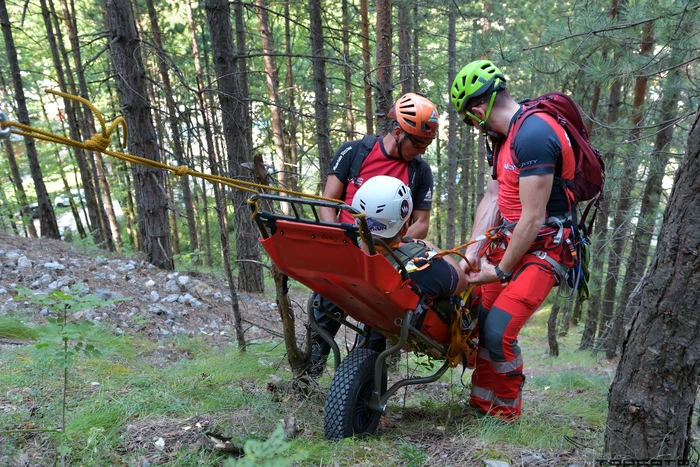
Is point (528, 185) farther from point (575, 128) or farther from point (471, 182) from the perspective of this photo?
point (471, 182)

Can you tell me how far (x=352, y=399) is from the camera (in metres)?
3.03

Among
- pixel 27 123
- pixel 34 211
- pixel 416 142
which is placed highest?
pixel 416 142

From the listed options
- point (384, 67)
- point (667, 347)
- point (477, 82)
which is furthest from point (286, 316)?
point (384, 67)

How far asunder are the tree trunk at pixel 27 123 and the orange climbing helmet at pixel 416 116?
10.3 metres

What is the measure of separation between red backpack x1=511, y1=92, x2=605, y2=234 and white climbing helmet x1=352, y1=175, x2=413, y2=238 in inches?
36.8

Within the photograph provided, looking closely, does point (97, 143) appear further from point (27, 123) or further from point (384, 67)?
point (27, 123)

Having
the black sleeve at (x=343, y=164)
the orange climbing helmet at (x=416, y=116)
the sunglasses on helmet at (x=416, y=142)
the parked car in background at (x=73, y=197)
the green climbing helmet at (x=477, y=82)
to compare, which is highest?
the green climbing helmet at (x=477, y=82)

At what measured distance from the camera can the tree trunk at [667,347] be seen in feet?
7.66

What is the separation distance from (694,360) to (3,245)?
9.54 m

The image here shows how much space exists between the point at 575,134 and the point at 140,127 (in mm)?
6962

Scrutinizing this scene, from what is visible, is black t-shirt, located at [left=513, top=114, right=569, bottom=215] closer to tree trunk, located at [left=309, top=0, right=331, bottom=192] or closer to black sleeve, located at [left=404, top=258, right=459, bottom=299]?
black sleeve, located at [left=404, top=258, right=459, bottom=299]

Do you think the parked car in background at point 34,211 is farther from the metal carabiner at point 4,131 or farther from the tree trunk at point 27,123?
the metal carabiner at point 4,131

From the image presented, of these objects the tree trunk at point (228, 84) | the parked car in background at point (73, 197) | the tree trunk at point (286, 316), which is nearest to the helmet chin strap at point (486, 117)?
the tree trunk at point (286, 316)

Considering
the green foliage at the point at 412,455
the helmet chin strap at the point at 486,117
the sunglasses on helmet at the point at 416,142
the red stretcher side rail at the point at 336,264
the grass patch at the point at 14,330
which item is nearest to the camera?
the red stretcher side rail at the point at 336,264
